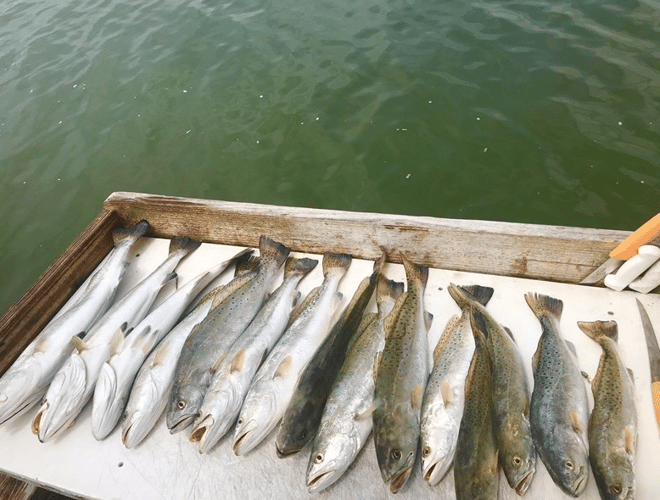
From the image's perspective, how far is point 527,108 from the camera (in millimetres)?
6355

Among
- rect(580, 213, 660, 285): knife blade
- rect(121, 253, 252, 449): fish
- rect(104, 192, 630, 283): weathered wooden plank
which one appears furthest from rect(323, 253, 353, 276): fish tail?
rect(580, 213, 660, 285): knife blade

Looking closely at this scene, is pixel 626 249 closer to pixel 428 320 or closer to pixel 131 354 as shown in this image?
pixel 428 320

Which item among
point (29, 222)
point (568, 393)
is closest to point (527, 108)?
point (568, 393)

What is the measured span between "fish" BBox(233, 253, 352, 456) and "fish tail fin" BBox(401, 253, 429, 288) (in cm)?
47

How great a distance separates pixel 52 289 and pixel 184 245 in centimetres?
110

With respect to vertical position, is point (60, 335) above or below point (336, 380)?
above

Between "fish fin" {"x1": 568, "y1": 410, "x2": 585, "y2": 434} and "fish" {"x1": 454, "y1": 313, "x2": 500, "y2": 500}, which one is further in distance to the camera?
"fish fin" {"x1": 568, "y1": 410, "x2": 585, "y2": 434}

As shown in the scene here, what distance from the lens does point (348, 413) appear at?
239cm

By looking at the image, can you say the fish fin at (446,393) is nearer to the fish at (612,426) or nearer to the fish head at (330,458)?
the fish head at (330,458)

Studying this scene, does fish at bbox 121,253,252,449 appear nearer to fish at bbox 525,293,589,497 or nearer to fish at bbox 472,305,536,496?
fish at bbox 472,305,536,496

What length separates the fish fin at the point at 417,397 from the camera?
239 centimetres

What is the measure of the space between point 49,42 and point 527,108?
11.2 meters

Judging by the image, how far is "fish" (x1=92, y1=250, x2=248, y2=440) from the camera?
267 cm

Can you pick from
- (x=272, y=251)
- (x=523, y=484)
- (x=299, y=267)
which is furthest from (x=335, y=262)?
(x=523, y=484)
